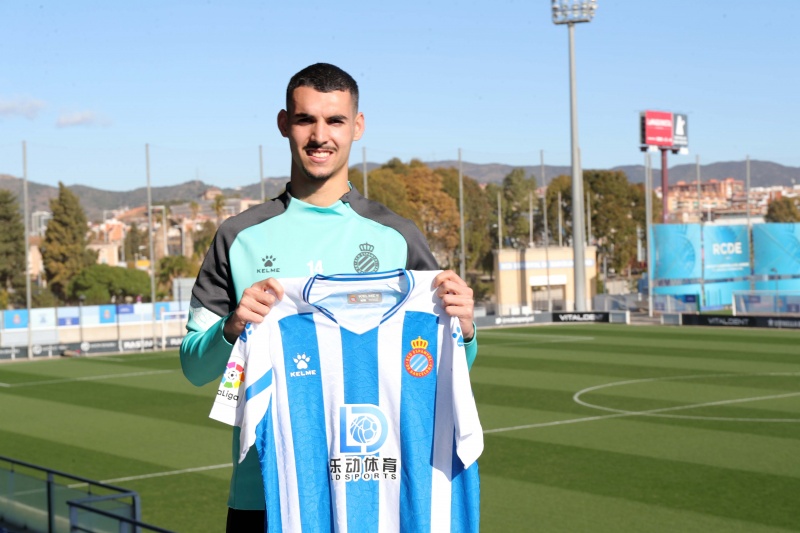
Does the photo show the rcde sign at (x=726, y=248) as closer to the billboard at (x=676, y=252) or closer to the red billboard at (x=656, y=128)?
the billboard at (x=676, y=252)

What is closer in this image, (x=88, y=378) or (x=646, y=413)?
(x=646, y=413)

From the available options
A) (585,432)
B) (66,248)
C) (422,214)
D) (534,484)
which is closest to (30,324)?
(585,432)

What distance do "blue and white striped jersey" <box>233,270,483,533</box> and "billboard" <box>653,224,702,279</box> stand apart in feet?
154

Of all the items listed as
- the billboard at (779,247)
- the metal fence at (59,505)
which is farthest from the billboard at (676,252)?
the metal fence at (59,505)

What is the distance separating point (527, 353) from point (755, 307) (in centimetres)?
1284

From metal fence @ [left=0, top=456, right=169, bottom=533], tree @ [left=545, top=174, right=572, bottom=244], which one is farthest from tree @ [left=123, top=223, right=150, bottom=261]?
metal fence @ [left=0, top=456, right=169, bottom=533]

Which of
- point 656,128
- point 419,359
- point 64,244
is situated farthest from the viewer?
point 64,244

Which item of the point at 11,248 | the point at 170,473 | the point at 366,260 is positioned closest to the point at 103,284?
the point at 11,248

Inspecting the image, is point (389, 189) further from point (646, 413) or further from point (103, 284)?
point (646, 413)

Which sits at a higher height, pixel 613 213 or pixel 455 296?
pixel 613 213

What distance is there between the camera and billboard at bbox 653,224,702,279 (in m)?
49.0

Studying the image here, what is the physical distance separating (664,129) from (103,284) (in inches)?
1390

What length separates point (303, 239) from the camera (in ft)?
11.3

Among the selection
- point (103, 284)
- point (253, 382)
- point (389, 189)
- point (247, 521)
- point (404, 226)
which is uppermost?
point (389, 189)
